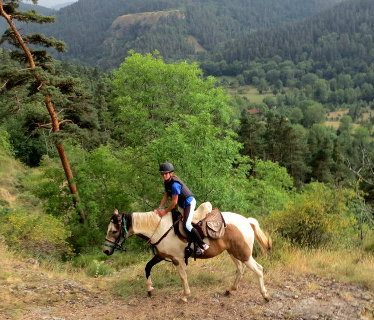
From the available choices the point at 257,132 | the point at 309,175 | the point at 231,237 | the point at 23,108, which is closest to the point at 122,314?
the point at 231,237

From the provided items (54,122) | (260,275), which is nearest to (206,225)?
(260,275)

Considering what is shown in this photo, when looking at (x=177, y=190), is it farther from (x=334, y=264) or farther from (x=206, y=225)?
(x=334, y=264)

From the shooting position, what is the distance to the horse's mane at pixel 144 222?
26.7 ft

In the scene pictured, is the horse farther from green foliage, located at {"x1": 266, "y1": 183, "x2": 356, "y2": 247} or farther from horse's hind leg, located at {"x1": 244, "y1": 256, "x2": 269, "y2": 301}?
green foliage, located at {"x1": 266, "y1": 183, "x2": 356, "y2": 247}

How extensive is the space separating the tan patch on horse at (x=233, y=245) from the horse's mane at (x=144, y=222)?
139cm

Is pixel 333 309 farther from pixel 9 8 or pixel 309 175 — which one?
pixel 309 175

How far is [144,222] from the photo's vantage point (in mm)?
8148

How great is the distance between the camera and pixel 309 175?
174 ft

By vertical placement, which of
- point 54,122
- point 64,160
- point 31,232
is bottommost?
point 31,232

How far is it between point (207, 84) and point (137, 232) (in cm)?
1561

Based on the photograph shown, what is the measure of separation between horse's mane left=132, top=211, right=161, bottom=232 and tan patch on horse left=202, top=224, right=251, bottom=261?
139cm

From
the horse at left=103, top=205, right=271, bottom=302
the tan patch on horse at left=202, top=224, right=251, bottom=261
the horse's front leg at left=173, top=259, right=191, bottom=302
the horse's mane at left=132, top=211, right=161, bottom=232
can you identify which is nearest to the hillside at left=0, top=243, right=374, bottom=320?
the horse's front leg at left=173, top=259, right=191, bottom=302

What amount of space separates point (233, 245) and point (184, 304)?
1.75 m

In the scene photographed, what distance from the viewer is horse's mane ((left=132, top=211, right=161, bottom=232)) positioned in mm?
8125
